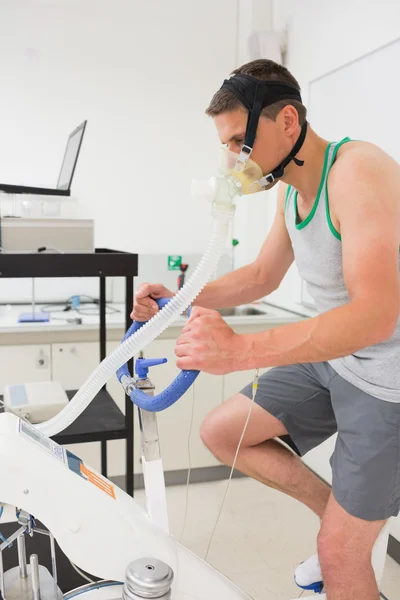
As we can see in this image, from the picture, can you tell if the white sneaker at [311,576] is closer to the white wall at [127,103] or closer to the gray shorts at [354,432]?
the gray shorts at [354,432]

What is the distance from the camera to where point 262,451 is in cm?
156

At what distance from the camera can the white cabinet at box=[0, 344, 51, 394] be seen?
2.48m

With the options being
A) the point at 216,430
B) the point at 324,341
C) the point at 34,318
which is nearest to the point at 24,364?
the point at 34,318

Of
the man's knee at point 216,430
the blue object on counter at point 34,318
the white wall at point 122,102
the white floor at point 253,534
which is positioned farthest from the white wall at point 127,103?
the man's knee at point 216,430

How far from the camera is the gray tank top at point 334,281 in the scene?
1.30 metres

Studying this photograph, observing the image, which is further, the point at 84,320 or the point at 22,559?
the point at 84,320

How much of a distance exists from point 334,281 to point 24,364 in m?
1.58

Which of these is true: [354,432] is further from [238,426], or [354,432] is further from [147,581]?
[147,581]

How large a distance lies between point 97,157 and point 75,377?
125cm

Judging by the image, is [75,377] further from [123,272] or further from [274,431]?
[274,431]

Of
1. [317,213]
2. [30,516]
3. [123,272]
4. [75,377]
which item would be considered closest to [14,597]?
[30,516]

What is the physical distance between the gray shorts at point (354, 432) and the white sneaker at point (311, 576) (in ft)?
0.78

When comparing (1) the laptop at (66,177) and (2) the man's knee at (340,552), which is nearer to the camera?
(2) the man's knee at (340,552)

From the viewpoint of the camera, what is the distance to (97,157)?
3.15m
